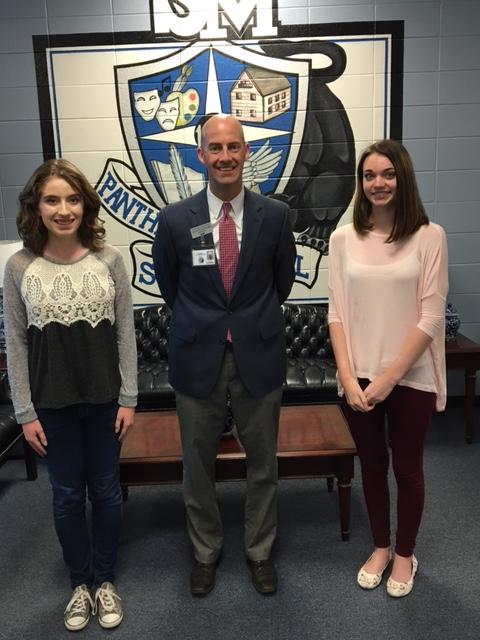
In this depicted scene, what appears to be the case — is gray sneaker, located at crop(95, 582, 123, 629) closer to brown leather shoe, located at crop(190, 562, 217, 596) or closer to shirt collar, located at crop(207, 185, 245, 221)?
brown leather shoe, located at crop(190, 562, 217, 596)

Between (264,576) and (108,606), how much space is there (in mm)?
616

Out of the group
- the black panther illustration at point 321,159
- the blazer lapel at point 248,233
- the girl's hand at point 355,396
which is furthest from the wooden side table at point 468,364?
the blazer lapel at point 248,233

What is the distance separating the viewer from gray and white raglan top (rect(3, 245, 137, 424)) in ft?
6.42

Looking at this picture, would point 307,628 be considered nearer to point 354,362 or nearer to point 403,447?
point 403,447

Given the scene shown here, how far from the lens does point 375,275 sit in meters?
2.09

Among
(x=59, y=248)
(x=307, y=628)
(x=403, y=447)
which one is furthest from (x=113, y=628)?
(x=59, y=248)

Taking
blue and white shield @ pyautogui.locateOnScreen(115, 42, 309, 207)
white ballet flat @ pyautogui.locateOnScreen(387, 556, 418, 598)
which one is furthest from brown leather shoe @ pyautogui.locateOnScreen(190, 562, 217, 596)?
blue and white shield @ pyautogui.locateOnScreen(115, 42, 309, 207)

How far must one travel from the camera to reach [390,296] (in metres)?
2.09

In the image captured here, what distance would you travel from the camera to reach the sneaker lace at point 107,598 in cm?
222

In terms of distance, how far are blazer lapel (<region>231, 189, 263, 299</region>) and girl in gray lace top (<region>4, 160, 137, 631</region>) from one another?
41 cm

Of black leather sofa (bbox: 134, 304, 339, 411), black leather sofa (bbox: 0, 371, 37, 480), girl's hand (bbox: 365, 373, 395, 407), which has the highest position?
girl's hand (bbox: 365, 373, 395, 407)

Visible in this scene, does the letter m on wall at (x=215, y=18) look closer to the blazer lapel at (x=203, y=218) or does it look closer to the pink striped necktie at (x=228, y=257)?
the blazer lapel at (x=203, y=218)

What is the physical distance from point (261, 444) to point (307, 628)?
0.68 meters

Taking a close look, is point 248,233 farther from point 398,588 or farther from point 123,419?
point 398,588
